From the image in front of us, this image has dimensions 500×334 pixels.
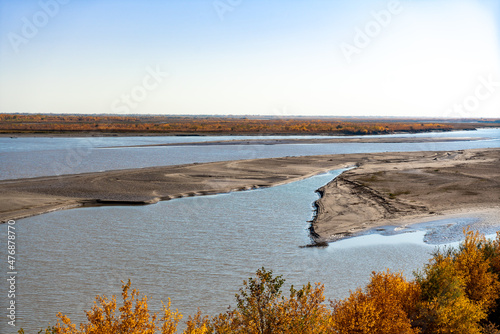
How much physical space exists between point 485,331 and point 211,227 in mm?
12445

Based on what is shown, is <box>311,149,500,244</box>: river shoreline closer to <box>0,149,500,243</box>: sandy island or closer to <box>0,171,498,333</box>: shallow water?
<box>0,149,500,243</box>: sandy island

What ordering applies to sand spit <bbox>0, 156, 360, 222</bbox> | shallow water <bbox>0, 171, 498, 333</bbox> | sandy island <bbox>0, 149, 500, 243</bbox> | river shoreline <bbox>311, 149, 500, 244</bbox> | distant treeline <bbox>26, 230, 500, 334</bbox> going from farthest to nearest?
sand spit <bbox>0, 156, 360, 222</bbox>, sandy island <bbox>0, 149, 500, 243</bbox>, river shoreline <bbox>311, 149, 500, 244</bbox>, shallow water <bbox>0, 171, 498, 333</bbox>, distant treeline <bbox>26, 230, 500, 334</bbox>

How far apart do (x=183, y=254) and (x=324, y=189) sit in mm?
14899

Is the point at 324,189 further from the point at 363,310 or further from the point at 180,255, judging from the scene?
the point at 363,310

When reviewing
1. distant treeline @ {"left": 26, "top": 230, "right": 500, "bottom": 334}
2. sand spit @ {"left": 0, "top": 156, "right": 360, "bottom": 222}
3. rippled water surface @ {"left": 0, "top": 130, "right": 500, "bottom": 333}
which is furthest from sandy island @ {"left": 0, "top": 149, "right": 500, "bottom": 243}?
distant treeline @ {"left": 26, "top": 230, "right": 500, "bottom": 334}

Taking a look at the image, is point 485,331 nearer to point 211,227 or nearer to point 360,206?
point 211,227

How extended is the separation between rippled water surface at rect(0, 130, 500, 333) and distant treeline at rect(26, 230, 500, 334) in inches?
117

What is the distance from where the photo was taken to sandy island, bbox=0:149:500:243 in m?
22.1

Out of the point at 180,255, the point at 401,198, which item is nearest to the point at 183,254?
the point at 180,255

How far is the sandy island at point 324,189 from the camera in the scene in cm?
2207

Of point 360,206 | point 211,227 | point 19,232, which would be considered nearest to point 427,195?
point 360,206

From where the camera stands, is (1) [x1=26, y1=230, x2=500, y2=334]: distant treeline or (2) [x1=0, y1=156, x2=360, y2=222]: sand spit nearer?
(1) [x1=26, y1=230, x2=500, y2=334]: distant treeline

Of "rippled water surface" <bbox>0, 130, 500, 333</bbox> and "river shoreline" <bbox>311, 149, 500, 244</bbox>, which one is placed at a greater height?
"river shoreline" <bbox>311, 149, 500, 244</bbox>

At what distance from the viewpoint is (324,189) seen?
29.2 m
